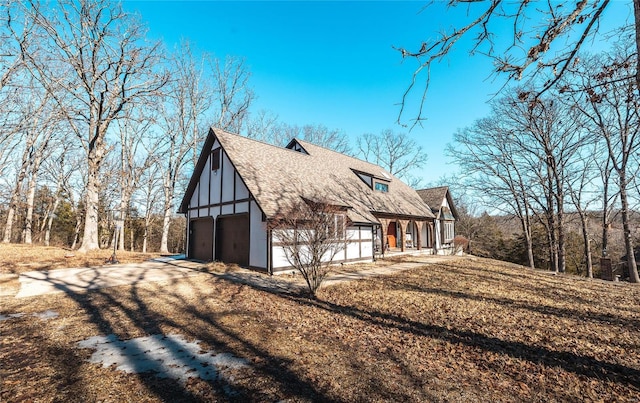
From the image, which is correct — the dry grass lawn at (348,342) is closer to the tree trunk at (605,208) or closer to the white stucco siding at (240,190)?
the white stucco siding at (240,190)

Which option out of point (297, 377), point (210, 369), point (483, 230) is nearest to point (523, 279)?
point (297, 377)

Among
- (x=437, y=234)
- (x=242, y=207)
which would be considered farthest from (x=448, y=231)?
(x=242, y=207)

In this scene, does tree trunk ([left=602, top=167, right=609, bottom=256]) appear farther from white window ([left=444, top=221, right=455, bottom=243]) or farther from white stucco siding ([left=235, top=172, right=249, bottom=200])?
white stucco siding ([left=235, top=172, right=249, bottom=200])

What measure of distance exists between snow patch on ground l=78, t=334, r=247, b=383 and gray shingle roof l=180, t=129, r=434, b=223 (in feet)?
21.1

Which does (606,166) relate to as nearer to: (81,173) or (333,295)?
(333,295)

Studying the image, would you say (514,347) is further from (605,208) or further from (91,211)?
(91,211)

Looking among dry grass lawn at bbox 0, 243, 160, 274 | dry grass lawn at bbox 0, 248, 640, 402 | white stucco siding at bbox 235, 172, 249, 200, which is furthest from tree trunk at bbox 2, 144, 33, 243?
dry grass lawn at bbox 0, 248, 640, 402

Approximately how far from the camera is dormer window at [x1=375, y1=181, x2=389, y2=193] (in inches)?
871

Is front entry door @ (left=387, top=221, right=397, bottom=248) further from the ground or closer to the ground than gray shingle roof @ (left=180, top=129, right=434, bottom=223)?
closer to the ground

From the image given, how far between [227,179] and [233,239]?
305 centimetres

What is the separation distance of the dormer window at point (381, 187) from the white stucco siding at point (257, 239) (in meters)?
11.7

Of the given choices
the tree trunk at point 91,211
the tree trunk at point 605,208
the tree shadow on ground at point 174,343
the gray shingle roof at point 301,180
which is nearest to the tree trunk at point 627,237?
the tree trunk at point 605,208

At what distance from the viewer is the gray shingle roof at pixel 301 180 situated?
508 inches

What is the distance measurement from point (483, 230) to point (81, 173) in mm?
46154
